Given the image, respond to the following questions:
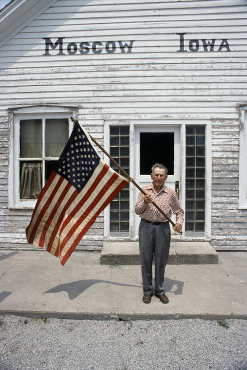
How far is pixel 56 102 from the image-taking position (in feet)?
17.9

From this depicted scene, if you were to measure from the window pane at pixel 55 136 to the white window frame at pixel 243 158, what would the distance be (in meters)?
3.45

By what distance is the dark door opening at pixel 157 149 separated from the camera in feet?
17.8

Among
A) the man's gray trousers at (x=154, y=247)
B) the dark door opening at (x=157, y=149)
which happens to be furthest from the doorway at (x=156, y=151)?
the man's gray trousers at (x=154, y=247)

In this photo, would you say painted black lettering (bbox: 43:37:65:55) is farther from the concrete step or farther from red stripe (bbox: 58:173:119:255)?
the concrete step

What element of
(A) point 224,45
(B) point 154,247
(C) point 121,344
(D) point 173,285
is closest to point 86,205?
(B) point 154,247

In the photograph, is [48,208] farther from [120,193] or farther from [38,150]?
[38,150]

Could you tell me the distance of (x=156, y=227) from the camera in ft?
11.0

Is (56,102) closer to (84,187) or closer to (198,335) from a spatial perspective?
(84,187)

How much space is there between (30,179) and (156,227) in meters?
3.33

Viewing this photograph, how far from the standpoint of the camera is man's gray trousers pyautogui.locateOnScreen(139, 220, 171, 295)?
337 cm

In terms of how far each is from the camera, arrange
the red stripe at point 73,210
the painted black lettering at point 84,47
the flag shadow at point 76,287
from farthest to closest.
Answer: the painted black lettering at point 84,47
the flag shadow at point 76,287
the red stripe at point 73,210

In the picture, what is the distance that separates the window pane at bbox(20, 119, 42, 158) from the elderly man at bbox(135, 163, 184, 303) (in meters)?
3.13

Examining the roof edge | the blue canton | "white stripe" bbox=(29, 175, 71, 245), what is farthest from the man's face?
the roof edge

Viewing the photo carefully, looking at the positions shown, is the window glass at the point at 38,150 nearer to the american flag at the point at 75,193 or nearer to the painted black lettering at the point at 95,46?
the painted black lettering at the point at 95,46
